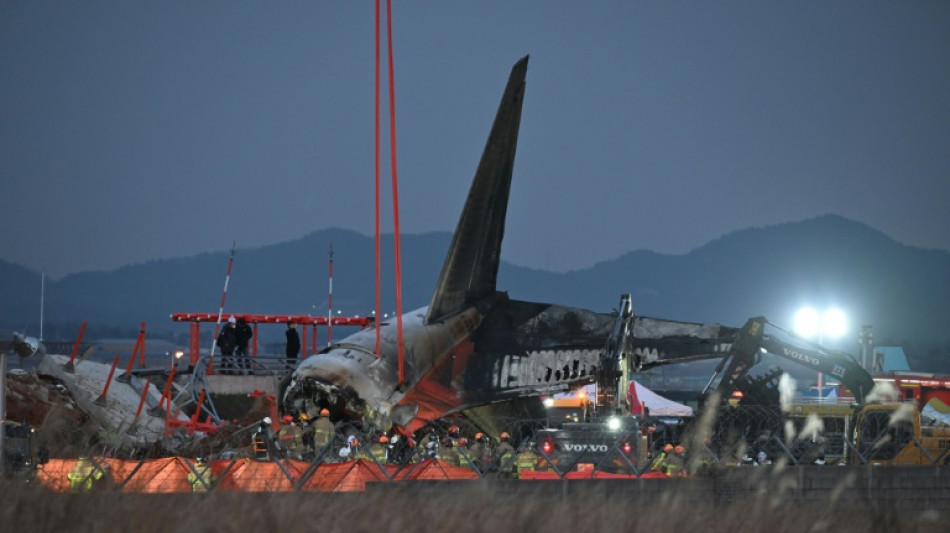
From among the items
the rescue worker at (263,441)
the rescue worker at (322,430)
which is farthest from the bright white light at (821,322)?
the rescue worker at (263,441)

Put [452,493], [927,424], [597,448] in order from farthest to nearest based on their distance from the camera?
[927,424] < [597,448] < [452,493]

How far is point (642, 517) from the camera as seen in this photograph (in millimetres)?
12531

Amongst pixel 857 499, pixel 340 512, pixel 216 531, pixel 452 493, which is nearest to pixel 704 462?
pixel 857 499

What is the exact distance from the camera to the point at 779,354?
3556 cm

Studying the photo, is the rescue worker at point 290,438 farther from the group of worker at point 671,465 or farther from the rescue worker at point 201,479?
the group of worker at point 671,465

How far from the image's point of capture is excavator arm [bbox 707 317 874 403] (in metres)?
34.7

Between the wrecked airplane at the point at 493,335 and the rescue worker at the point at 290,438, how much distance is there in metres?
3.26

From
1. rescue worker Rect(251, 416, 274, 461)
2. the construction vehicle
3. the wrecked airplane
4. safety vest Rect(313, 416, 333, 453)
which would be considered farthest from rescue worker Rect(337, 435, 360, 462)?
the construction vehicle

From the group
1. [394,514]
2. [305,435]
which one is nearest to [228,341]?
[305,435]

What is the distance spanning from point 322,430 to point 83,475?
34.7ft

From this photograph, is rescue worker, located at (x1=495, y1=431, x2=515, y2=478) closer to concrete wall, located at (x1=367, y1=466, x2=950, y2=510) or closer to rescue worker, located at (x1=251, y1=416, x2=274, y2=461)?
concrete wall, located at (x1=367, y1=466, x2=950, y2=510)

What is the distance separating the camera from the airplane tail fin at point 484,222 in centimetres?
3209

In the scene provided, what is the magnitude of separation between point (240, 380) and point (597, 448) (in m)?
18.4

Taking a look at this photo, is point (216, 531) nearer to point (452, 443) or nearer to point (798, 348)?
point (452, 443)
